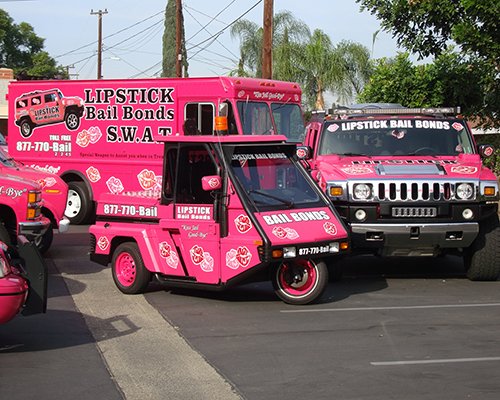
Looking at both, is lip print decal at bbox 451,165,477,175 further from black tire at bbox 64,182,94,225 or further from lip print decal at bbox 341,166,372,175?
black tire at bbox 64,182,94,225

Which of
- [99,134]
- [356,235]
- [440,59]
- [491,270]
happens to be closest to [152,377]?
[356,235]

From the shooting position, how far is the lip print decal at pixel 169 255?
10469 mm

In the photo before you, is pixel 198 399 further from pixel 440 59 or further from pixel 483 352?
pixel 440 59

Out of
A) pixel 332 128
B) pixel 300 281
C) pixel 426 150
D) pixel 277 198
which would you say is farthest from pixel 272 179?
pixel 426 150

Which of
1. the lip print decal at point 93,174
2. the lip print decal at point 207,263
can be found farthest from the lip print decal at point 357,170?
the lip print decal at point 93,174

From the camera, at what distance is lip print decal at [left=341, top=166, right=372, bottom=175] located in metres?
11.5

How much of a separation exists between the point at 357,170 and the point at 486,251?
1974 millimetres

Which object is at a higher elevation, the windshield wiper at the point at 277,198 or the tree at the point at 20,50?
the tree at the point at 20,50

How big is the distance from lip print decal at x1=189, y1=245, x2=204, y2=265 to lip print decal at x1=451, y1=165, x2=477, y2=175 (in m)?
3.60

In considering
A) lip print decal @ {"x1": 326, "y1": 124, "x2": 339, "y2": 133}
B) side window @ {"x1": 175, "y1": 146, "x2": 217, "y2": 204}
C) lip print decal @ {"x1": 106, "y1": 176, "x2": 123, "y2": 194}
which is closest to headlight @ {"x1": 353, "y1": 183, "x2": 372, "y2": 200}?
lip print decal @ {"x1": 326, "y1": 124, "x2": 339, "y2": 133}

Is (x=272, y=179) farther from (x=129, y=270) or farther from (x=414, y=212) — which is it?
(x=129, y=270)

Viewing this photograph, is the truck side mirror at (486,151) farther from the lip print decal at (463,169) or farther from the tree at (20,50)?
the tree at (20,50)

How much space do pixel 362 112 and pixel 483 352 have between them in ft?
18.5

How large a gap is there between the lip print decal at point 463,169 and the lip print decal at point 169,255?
3833 mm
